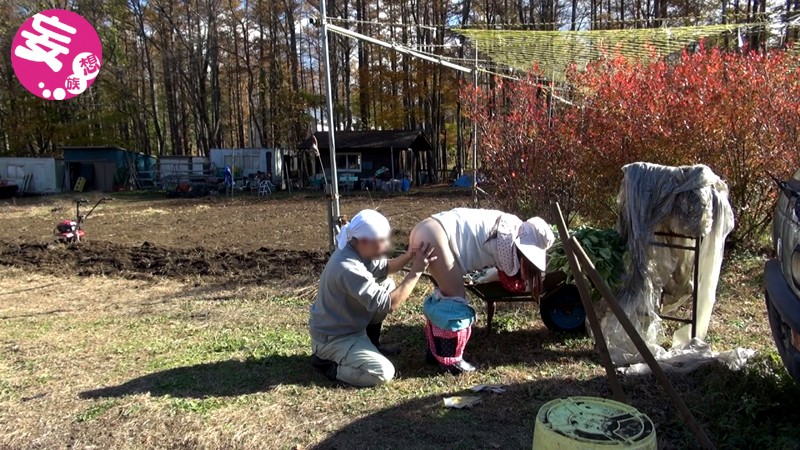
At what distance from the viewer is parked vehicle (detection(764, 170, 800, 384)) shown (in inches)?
101

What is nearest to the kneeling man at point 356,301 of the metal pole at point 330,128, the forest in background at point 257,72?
the metal pole at point 330,128

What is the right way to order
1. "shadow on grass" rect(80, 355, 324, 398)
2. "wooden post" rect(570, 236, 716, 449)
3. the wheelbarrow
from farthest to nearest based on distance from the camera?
the wheelbarrow, "shadow on grass" rect(80, 355, 324, 398), "wooden post" rect(570, 236, 716, 449)

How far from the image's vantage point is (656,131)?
6453 mm

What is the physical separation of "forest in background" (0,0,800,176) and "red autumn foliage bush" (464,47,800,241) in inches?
1055

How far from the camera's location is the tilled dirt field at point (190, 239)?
8.86m

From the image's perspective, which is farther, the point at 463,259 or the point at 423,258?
the point at 463,259

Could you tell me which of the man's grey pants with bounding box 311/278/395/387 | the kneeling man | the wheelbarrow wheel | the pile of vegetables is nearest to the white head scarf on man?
the kneeling man

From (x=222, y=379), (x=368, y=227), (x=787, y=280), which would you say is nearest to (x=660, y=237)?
(x=787, y=280)

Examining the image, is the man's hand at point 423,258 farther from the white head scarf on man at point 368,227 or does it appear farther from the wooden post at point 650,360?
the wooden post at point 650,360

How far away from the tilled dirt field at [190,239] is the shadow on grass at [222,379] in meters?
3.75

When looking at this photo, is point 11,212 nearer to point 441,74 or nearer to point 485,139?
point 485,139

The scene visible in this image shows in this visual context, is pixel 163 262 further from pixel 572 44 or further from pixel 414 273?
pixel 572 44

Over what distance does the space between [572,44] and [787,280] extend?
738cm

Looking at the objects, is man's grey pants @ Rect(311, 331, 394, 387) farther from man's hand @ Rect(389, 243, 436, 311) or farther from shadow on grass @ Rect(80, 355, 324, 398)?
man's hand @ Rect(389, 243, 436, 311)
